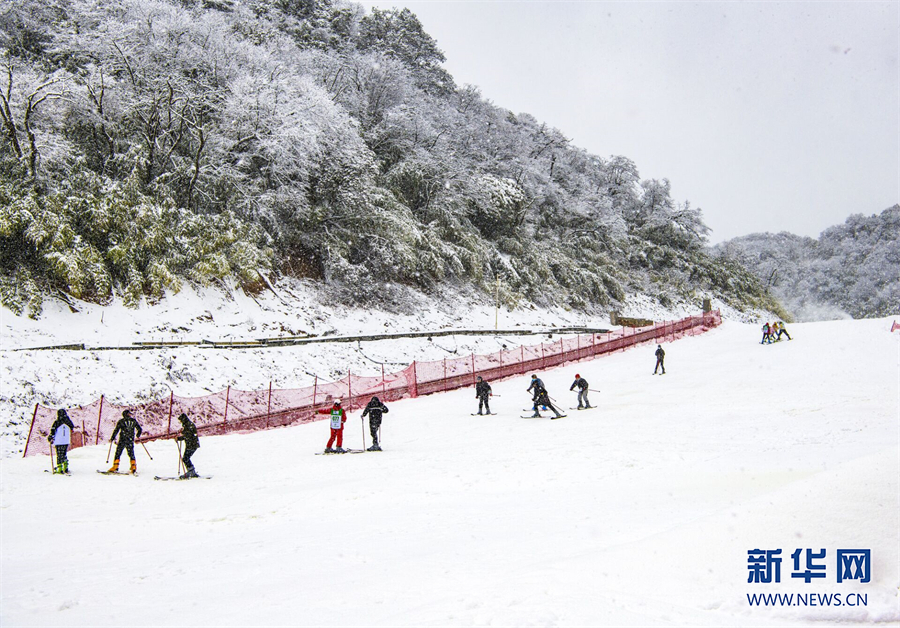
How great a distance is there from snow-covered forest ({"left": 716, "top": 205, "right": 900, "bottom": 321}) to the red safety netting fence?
64.4 m

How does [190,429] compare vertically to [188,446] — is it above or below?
above

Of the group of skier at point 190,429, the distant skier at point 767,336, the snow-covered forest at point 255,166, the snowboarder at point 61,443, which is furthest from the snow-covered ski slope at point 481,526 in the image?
the distant skier at point 767,336

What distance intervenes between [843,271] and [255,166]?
9099 cm

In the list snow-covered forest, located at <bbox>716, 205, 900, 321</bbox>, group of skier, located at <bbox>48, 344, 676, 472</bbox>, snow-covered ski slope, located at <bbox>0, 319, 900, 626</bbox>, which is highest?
snow-covered forest, located at <bbox>716, 205, 900, 321</bbox>

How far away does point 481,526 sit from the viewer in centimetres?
813

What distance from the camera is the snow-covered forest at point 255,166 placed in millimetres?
26359

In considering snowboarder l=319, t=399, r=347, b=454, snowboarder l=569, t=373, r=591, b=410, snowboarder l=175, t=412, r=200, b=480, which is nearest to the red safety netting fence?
snowboarder l=175, t=412, r=200, b=480

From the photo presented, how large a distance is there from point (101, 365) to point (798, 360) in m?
30.0

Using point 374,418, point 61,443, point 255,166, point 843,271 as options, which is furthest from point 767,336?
point 843,271

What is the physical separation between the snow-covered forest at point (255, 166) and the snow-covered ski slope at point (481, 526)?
14012 mm

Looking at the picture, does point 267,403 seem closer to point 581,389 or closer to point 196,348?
point 196,348

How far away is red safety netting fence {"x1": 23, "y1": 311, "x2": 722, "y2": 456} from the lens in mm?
17859

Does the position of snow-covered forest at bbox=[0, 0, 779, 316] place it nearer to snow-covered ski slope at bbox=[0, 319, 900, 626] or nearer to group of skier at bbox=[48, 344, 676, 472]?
group of skier at bbox=[48, 344, 676, 472]

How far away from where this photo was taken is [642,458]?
12234 mm
